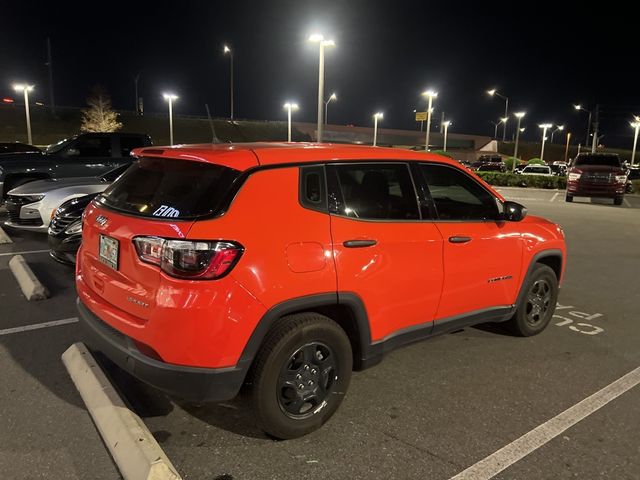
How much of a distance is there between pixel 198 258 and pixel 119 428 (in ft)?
3.46

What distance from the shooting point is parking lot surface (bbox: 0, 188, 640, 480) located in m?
2.84

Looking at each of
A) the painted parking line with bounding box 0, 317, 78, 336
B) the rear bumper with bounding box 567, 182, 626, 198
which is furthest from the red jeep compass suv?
the rear bumper with bounding box 567, 182, 626, 198

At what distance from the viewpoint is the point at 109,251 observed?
311cm

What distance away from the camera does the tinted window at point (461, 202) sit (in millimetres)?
3951

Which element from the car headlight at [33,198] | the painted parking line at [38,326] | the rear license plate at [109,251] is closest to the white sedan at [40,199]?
the car headlight at [33,198]

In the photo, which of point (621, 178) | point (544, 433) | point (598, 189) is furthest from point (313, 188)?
point (621, 178)

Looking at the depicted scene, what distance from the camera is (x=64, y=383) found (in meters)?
3.74

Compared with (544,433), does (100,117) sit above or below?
above

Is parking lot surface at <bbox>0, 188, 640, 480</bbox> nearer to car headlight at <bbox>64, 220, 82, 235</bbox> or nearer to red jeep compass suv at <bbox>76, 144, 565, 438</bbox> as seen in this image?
red jeep compass suv at <bbox>76, 144, 565, 438</bbox>

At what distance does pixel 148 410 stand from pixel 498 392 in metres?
2.48

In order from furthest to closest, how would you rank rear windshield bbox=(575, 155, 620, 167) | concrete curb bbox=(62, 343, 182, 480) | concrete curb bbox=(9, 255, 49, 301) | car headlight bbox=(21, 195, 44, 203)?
rear windshield bbox=(575, 155, 620, 167), car headlight bbox=(21, 195, 44, 203), concrete curb bbox=(9, 255, 49, 301), concrete curb bbox=(62, 343, 182, 480)

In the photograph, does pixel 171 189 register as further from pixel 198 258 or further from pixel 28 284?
pixel 28 284

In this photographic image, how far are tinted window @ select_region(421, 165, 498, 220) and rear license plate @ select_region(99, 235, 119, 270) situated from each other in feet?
7.34

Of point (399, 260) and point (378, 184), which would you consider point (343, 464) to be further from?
point (378, 184)
